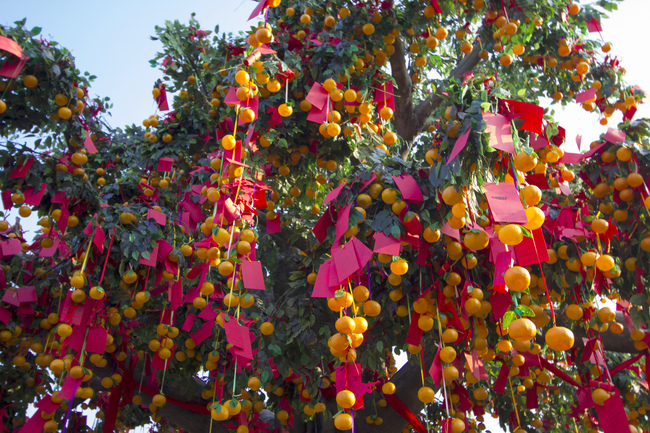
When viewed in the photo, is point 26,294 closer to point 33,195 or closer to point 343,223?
point 33,195

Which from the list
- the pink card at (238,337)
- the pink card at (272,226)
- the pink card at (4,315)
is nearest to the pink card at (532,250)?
the pink card at (238,337)

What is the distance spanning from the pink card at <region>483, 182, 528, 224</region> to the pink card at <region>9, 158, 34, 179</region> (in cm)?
237

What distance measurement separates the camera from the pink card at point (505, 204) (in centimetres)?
121

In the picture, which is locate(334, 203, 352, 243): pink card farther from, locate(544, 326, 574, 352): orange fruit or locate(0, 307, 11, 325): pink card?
locate(0, 307, 11, 325): pink card

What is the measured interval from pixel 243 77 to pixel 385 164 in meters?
0.72

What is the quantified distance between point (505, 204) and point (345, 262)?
51cm

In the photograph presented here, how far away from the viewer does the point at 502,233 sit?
48.1 inches

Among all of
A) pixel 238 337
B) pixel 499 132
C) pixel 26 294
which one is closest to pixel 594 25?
pixel 499 132

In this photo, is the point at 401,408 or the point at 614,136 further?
the point at 401,408

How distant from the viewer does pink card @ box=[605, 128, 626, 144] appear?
189 cm

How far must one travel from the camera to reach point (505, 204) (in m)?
1.25

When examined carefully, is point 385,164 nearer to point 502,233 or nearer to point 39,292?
point 502,233

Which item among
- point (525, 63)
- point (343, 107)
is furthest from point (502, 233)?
point (525, 63)

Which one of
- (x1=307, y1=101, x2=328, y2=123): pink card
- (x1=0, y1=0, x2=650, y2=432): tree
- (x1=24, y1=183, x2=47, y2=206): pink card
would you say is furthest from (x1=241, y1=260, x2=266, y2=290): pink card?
(x1=24, y1=183, x2=47, y2=206): pink card
